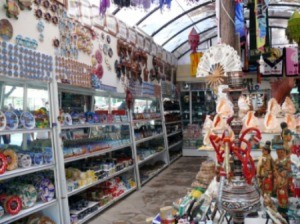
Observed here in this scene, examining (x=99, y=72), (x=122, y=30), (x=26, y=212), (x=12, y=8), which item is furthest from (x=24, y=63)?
(x=122, y=30)

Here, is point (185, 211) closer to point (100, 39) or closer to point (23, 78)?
point (23, 78)

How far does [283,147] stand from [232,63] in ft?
2.17

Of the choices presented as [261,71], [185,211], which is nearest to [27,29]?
[185,211]

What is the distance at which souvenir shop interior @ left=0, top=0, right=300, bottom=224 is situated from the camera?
2.07 meters

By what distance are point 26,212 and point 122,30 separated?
157 inches

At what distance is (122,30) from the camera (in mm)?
6344

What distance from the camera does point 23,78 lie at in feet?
11.8

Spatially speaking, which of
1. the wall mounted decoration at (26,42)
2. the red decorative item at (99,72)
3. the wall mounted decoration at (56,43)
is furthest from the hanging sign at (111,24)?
the wall mounted decoration at (26,42)

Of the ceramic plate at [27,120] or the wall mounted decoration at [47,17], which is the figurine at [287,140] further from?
the wall mounted decoration at [47,17]

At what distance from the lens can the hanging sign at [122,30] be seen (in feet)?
20.3

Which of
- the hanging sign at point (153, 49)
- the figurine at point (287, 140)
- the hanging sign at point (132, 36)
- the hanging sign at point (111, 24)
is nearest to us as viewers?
the figurine at point (287, 140)

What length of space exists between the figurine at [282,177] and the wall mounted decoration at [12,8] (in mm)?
2910

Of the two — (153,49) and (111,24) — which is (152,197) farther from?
(153,49)

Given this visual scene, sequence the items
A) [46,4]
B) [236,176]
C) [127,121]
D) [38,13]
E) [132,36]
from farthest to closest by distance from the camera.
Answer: [132,36] < [127,121] < [46,4] < [38,13] < [236,176]
